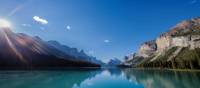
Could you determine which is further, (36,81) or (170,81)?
(170,81)

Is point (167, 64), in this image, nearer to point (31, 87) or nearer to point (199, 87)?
point (199, 87)

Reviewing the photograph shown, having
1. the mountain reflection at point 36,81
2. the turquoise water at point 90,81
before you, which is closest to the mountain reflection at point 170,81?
the turquoise water at point 90,81

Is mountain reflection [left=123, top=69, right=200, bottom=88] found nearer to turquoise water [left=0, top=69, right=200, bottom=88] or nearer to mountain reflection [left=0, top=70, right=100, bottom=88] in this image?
turquoise water [left=0, top=69, right=200, bottom=88]

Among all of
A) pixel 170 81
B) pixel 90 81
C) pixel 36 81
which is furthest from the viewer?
pixel 90 81

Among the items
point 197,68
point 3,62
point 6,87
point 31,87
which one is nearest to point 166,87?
point 31,87

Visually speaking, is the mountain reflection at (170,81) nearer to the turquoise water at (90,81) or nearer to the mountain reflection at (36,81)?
the turquoise water at (90,81)

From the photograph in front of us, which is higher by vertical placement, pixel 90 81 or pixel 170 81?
pixel 170 81

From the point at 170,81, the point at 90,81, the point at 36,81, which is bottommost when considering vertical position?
the point at 90,81

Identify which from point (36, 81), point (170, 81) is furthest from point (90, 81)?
point (170, 81)

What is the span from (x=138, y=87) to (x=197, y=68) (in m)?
90.3

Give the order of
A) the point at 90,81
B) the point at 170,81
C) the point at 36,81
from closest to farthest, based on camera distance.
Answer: the point at 36,81 → the point at 170,81 → the point at 90,81

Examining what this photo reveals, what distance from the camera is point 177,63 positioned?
5797 inches

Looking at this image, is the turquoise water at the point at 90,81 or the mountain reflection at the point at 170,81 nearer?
the turquoise water at the point at 90,81

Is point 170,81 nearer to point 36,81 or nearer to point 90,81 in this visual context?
point 90,81
